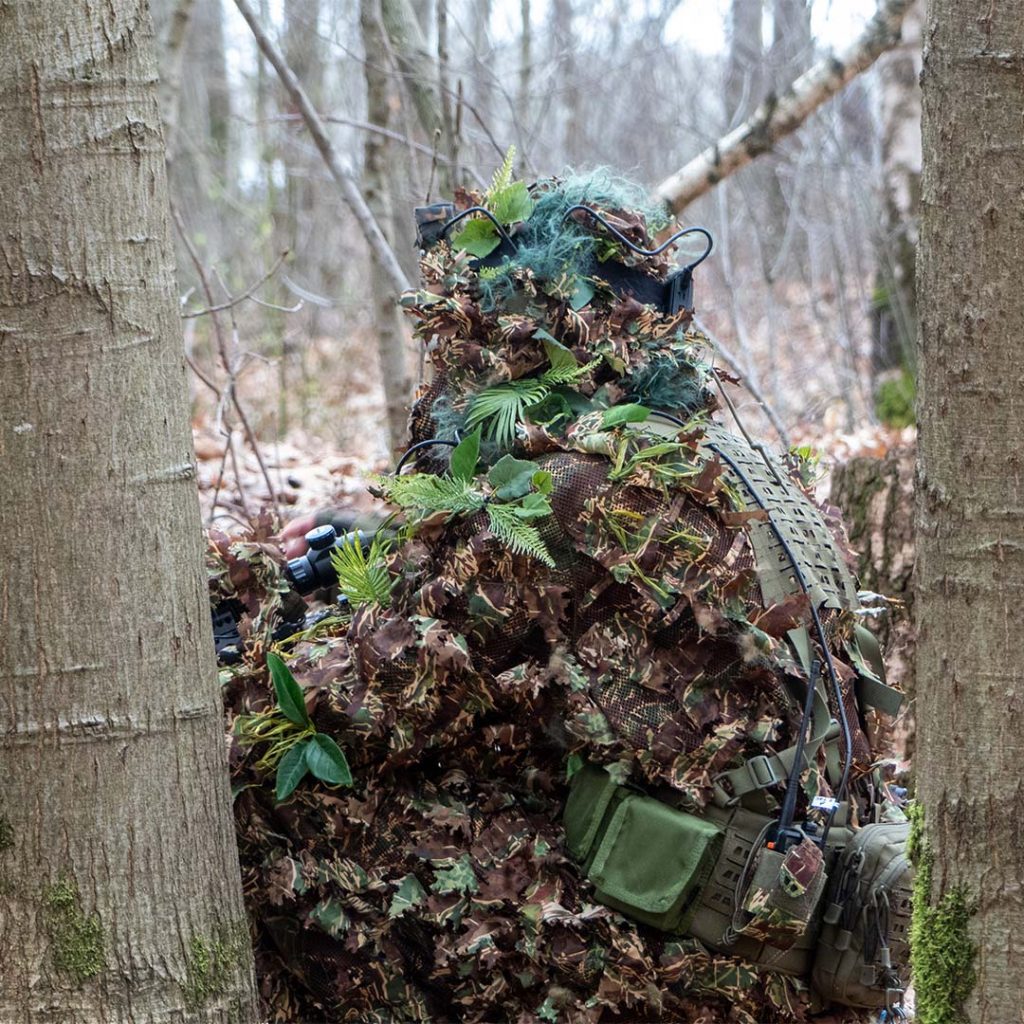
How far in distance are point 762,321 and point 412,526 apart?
1106 centimetres

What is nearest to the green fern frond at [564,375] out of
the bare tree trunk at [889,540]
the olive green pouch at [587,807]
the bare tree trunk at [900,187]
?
the olive green pouch at [587,807]

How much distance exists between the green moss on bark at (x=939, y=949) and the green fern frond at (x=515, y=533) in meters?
0.81

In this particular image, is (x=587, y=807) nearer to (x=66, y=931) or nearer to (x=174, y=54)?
→ (x=66, y=931)

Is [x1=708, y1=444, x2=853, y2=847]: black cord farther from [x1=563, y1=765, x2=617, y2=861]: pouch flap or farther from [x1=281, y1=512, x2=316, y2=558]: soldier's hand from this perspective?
[x1=281, y1=512, x2=316, y2=558]: soldier's hand

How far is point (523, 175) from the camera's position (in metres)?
5.93

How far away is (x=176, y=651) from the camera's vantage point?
2.03m

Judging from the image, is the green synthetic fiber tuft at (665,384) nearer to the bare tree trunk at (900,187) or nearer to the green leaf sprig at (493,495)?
the green leaf sprig at (493,495)

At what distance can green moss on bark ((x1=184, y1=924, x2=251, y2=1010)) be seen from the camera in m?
2.03

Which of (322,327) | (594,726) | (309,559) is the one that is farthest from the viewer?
(322,327)

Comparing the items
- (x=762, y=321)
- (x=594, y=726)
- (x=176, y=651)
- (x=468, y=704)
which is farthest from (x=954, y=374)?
(x=762, y=321)

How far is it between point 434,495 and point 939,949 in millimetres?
1212

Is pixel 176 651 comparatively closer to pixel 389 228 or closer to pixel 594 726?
pixel 594 726

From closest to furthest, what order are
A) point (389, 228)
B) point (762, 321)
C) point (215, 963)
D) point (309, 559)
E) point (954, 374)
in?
point (954, 374), point (215, 963), point (309, 559), point (389, 228), point (762, 321)

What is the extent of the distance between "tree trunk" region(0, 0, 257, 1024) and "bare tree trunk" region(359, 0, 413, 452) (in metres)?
3.32
